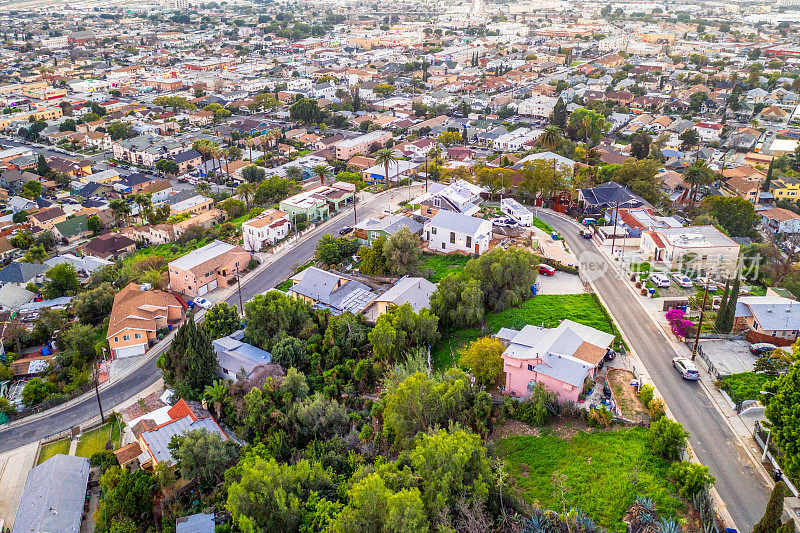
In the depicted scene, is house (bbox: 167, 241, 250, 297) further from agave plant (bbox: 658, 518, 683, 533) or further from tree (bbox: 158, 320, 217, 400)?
agave plant (bbox: 658, 518, 683, 533)

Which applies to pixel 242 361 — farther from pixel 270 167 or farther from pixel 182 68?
pixel 182 68

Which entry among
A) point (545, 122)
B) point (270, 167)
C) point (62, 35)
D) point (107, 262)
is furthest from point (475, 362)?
point (62, 35)

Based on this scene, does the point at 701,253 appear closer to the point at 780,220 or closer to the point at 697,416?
the point at 697,416

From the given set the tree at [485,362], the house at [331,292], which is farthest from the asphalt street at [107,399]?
the tree at [485,362]

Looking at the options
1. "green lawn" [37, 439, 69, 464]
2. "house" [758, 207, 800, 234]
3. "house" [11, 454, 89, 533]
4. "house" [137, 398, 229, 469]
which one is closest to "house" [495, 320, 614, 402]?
"house" [137, 398, 229, 469]

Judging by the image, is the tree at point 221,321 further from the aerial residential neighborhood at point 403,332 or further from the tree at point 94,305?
the tree at point 94,305

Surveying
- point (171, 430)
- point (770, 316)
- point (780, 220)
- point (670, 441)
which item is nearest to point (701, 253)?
point (770, 316)
